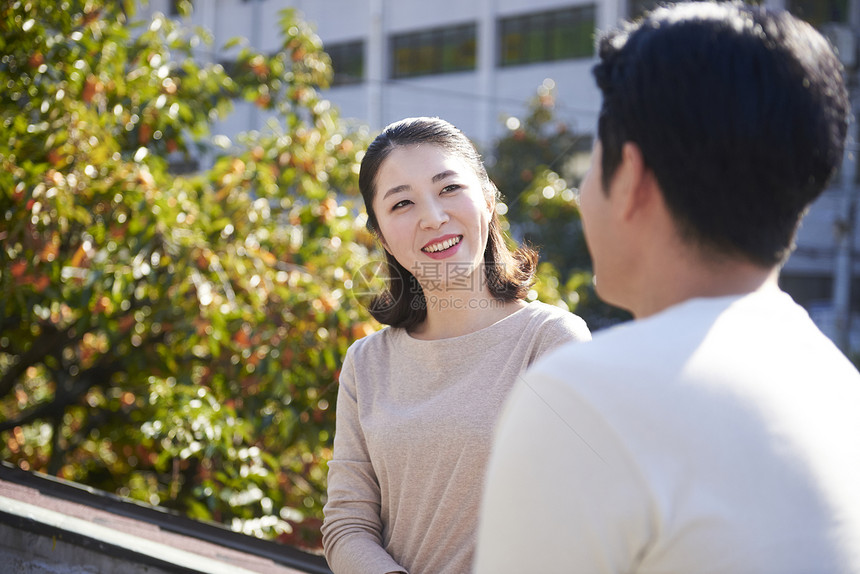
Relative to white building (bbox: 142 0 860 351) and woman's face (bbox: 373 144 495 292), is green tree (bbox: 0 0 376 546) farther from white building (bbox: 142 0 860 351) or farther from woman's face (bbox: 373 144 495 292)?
white building (bbox: 142 0 860 351)

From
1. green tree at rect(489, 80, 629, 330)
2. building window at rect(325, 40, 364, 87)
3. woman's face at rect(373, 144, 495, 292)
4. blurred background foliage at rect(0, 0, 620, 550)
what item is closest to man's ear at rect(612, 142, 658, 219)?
woman's face at rect(373, 144, 495, 292)

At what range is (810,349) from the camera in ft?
2.64

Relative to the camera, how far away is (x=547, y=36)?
17.4m

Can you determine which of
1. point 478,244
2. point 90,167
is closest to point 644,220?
point 478,244

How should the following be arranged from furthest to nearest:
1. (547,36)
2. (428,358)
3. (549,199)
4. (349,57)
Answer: (349,57) < (547,36) < (549,199) < (428,358)

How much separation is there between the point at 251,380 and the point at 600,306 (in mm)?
5982

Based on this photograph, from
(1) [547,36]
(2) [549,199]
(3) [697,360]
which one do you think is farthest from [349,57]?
(3) [697,360]

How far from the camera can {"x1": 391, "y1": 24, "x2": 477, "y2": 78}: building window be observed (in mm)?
18281

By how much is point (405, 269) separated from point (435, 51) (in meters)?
17.4

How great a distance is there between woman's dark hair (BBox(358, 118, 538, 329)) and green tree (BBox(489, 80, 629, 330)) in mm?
1551

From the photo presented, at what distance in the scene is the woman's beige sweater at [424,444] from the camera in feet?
5.26

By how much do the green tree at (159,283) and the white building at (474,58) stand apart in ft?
40.8

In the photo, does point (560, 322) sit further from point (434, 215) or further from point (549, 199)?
point (549, 199)

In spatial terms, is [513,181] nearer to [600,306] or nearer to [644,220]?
[600,306]
